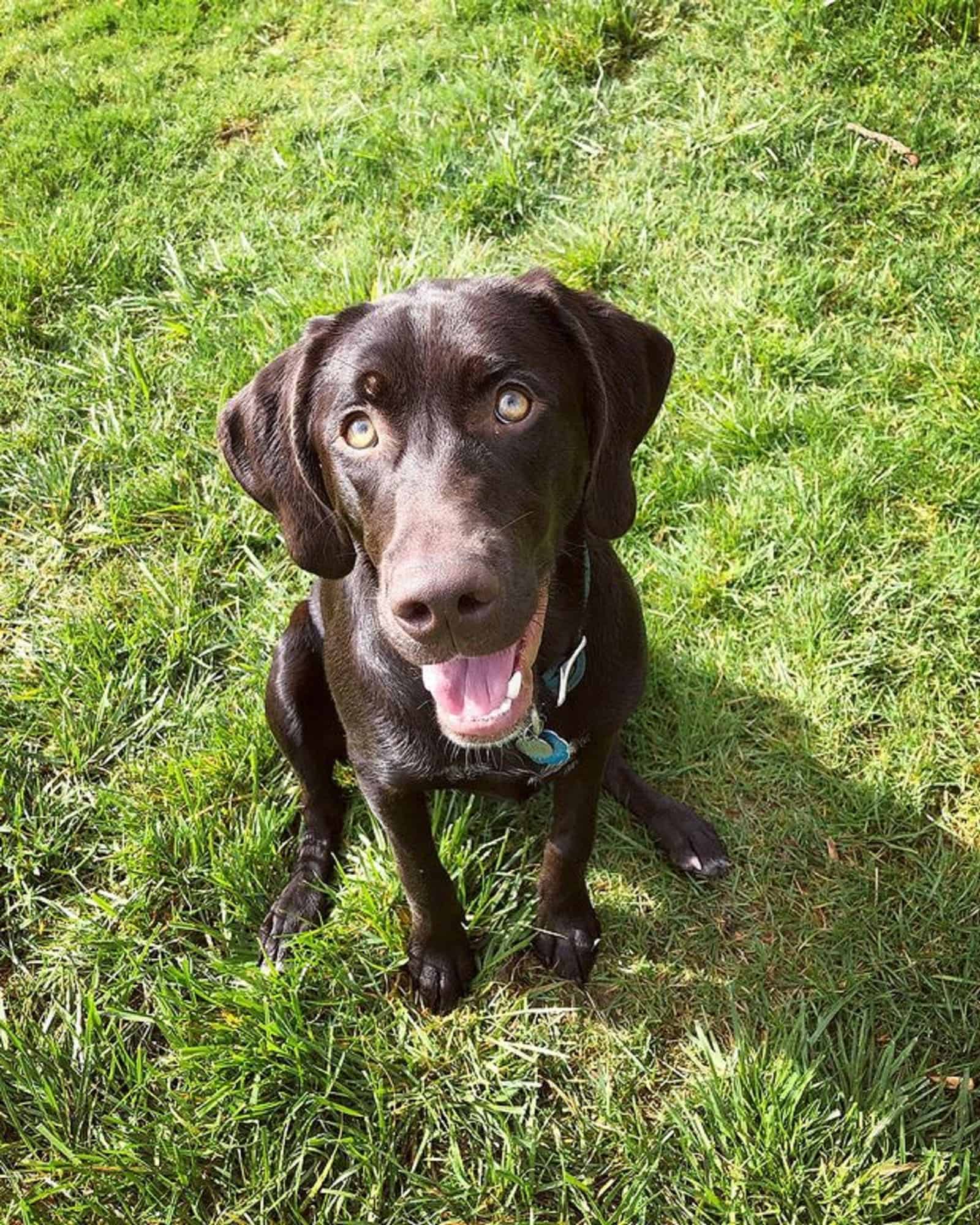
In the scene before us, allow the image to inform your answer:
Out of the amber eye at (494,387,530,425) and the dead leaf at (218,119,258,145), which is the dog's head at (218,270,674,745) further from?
the dead leaf at (218,119,258,145)

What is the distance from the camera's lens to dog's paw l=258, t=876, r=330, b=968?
2.82 metres

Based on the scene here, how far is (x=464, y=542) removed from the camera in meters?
1.79

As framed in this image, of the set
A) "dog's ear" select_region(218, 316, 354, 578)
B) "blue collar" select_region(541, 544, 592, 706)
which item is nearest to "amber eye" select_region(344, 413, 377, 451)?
"dog's ear" select_region(218, 316, 354, 578)

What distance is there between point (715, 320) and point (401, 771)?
2.38m

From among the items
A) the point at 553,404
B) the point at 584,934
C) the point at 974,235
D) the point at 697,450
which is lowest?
the point at 584,934

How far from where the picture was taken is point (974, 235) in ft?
13.3

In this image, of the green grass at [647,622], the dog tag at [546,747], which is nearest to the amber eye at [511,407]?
the dog tag at [546,747]

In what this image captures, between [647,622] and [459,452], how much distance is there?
149 cm

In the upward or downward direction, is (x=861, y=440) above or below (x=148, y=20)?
below

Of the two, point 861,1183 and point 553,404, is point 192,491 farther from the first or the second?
point 861,1183

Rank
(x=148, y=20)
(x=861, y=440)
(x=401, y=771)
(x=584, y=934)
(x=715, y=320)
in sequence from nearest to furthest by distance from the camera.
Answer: (x=401, y=771) → (x=584, y=934) → (x=861, y=440) → (x=715, y=320) → (x=148, y=20)

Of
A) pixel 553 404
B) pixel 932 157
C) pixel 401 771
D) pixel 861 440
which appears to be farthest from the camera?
pixel 932 157

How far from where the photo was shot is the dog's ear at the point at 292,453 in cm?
222

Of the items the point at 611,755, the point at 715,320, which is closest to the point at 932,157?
the point at 715,320
